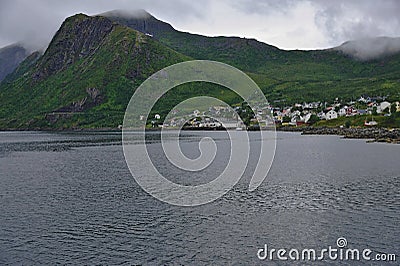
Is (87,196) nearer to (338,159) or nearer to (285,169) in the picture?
(285,169)

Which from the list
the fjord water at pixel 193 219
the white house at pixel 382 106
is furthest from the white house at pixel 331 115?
the fjord water at pixel 193 219

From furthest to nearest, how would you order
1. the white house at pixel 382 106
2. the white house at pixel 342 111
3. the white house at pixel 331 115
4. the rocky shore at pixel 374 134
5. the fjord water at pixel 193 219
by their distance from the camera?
the white house at pixel 342 111 → the white house at pixel 331 115 → the white house at pixel 382 106 → the rocky shore at pixel 374 134 → the fjord water at pixel 193 219

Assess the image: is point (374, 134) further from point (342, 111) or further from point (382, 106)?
point (342, 111)

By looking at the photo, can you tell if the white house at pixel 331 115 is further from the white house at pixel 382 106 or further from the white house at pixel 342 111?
the white house at pixel 382 106

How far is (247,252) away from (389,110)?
150220 millimetres

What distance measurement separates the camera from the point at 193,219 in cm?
3269

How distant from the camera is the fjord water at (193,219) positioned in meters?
25.3

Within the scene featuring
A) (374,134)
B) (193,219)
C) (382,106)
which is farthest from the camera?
(382,106)

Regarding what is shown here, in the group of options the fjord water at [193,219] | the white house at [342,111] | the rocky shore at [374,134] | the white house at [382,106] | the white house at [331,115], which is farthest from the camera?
the white house at [342,111]

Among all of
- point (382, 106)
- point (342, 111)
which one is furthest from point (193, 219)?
point (342, 111)

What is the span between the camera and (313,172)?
57.3 m

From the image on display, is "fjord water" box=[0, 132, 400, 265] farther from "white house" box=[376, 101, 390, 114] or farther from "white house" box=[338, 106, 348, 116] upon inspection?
"white house" box=[338, 106, 348, 116]

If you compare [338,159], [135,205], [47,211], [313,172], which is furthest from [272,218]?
[338,159]

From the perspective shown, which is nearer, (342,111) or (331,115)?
(331,115)
